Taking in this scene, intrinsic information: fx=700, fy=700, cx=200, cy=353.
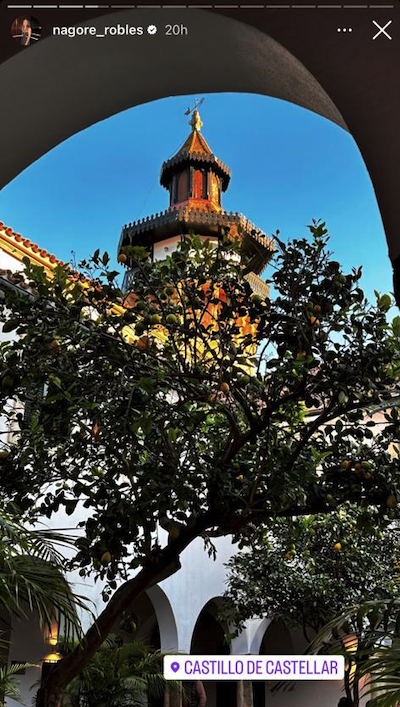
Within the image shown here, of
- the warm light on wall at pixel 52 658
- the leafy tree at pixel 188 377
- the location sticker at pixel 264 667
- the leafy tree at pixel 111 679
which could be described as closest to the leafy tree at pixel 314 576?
the warm light on wall at pixel 52 658

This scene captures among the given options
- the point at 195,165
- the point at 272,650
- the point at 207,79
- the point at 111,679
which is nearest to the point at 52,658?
the point at 111,679

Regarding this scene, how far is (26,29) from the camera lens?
129 centimetres

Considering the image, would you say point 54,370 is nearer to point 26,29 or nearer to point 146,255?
point 146,255

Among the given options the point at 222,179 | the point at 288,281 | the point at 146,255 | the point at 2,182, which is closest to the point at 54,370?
the point at 146,255

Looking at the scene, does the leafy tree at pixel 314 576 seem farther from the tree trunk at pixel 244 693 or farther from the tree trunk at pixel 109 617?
the tree trunk at pixel 109 617

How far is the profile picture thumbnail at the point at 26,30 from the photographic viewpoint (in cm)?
127

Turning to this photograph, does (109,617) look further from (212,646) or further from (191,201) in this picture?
(191,201)

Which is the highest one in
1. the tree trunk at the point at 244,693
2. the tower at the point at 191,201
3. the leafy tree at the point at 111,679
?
the tower at the point at 191,201

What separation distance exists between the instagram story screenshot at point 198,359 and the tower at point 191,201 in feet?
25.6

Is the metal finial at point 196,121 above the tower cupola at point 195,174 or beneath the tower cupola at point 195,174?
above

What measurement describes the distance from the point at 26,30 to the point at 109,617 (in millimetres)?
3212

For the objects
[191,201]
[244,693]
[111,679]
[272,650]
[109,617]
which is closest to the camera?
[109,617]

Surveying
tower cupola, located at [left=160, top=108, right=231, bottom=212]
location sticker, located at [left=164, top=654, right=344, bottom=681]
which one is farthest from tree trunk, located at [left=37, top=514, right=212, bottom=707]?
tower cupola, located at [left=160, top=108, right=231, bottom=212]

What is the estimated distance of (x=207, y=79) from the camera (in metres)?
1.71
